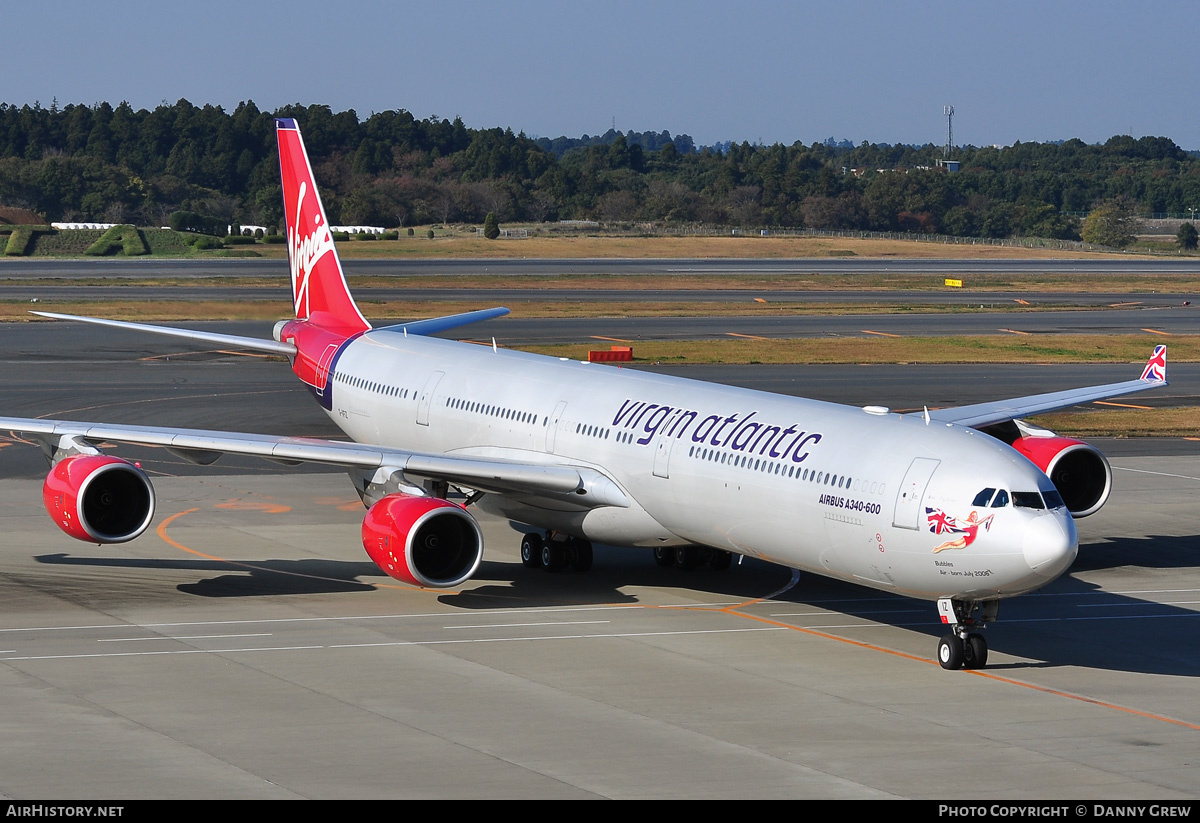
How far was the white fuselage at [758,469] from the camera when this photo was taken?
71.6 ft

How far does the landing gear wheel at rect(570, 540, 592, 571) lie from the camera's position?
99.2 ft

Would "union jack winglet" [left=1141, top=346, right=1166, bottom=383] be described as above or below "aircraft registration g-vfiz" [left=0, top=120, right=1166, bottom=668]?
above

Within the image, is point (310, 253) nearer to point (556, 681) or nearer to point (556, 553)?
point (556, 553)

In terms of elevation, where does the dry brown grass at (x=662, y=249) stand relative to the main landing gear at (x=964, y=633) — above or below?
above

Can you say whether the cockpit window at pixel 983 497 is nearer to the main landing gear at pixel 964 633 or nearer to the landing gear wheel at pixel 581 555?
the main landing gear at pixel 964 633

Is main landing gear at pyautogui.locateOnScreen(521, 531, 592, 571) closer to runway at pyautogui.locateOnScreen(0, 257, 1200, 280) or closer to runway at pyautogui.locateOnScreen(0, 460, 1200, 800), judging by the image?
runway at pyautogui.locateOnScreen(0, 460, 1200, 800)

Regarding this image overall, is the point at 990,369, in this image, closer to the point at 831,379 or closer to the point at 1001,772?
the point at 831,379

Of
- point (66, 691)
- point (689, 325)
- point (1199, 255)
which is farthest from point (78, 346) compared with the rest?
point (1199, 255)

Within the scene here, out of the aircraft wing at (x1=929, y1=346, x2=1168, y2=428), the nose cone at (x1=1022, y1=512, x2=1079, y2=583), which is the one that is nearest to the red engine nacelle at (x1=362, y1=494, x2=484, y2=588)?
the nose cone at (x1=1022, y1=512, x2=1079, y2=583)

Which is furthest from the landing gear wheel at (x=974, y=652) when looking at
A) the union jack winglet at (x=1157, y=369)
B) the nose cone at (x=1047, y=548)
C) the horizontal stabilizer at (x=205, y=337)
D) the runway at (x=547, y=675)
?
the horizontal stabilizer at (x=205, y=337)

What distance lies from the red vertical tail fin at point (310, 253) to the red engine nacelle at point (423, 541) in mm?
14215

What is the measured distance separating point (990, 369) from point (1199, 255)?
14150 cm

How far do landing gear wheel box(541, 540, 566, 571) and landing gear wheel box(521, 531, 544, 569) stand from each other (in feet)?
0.51

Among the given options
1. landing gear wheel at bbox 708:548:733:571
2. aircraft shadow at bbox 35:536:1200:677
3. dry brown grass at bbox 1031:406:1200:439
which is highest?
dry brown grass at bbox 1031:406:1200:439
